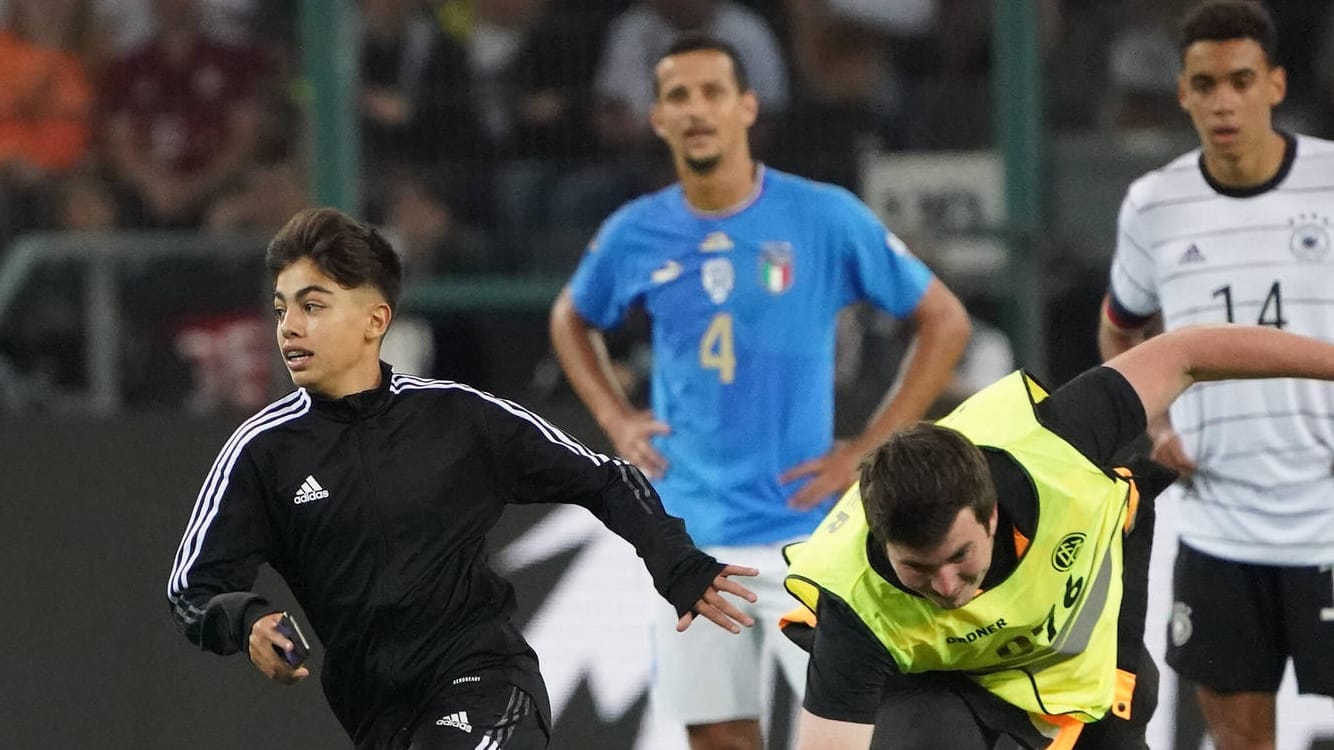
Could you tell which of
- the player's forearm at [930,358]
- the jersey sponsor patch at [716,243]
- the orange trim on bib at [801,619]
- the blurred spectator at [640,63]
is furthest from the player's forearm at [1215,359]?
the blurred spectator at [640,63]

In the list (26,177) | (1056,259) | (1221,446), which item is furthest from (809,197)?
(26,177)

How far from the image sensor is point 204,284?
817cm

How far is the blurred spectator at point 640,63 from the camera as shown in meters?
8.25

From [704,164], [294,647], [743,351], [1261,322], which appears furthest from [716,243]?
[294,647]

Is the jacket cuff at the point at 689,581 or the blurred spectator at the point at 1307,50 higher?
the blurred spectator at the point at 1307,50

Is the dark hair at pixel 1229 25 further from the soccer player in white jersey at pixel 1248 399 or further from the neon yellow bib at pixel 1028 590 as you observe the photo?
the neon yellow bib at pixel 1028 590

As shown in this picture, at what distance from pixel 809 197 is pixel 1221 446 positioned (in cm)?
139

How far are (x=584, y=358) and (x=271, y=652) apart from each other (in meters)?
2.58

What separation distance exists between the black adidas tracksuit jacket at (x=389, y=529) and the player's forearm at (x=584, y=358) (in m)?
1.65

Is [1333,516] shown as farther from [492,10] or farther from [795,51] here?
[492,10]

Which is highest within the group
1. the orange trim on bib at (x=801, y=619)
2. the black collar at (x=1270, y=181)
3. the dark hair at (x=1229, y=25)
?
the dark hair at (x=1229, y=25)

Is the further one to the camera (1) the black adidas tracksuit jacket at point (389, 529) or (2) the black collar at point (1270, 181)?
(2) the black collar at point (1270, 181)

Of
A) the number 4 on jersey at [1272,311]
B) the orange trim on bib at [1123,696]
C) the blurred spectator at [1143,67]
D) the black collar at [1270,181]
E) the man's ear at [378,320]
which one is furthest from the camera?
the blurred spectator at [1143,67]

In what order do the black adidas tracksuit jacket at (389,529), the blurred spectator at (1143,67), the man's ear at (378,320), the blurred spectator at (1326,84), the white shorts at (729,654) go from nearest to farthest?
the black adidas tracksuit jacket at (389,529) → the man's ear at (378,320) → the white shorts at (729,654) → the blurred spectator at (1326,84) → the blurred spectator at (1143,67)
